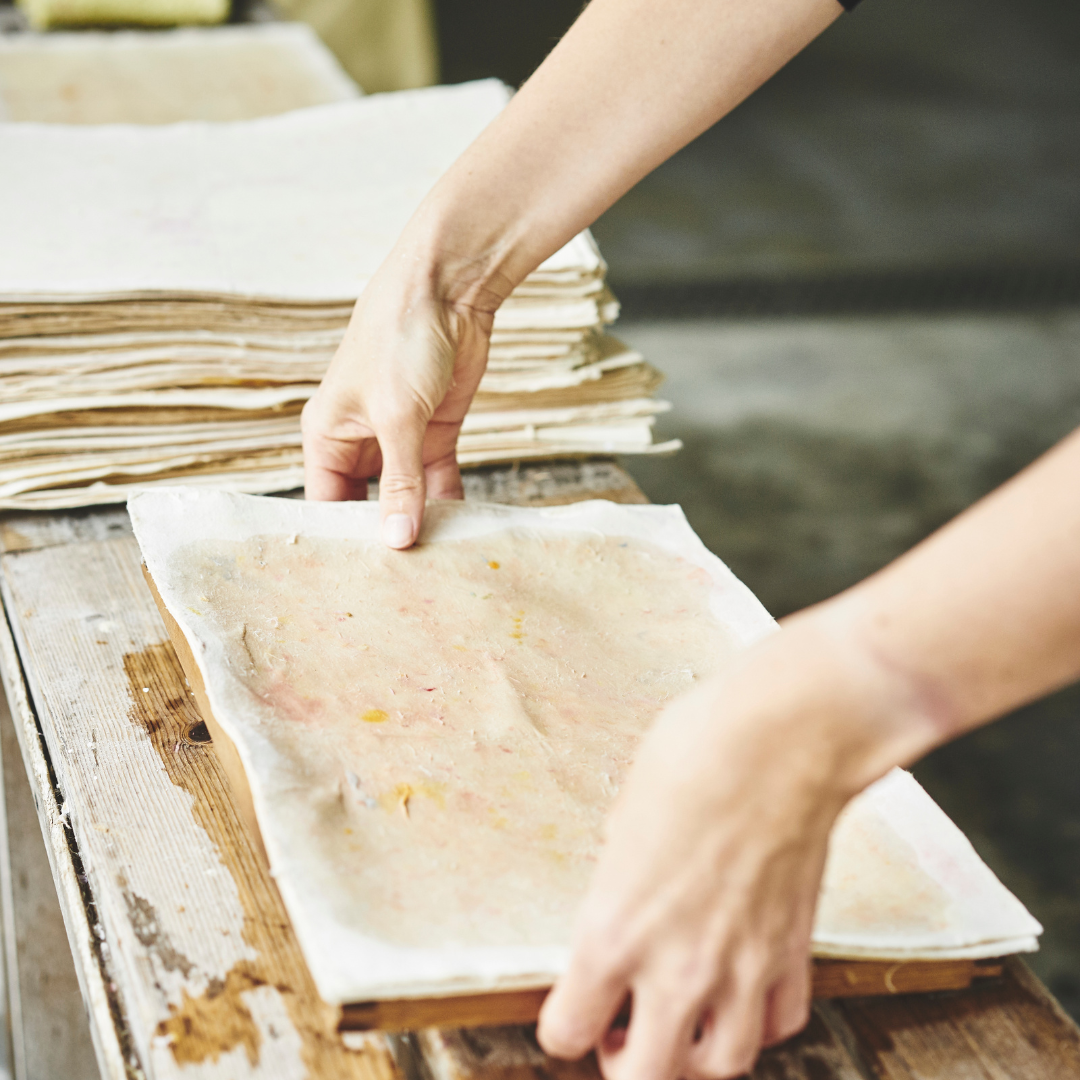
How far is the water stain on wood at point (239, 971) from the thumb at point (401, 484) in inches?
11.0

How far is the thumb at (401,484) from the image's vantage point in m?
1.15

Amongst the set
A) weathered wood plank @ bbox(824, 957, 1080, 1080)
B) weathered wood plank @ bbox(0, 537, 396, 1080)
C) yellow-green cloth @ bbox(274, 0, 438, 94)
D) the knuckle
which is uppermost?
the knuckle

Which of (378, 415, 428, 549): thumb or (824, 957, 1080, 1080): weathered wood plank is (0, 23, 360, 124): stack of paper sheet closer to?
(378, 415, 428, 549): thumb

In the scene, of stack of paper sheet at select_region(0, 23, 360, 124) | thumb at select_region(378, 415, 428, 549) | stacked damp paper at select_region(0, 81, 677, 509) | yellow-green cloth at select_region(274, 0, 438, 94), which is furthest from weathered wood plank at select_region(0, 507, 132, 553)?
yellow-green cloth at select_region(274, 0, 438, 94)

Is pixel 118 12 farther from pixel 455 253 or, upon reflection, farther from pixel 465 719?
pixel 465 719

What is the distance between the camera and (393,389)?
3.97ft

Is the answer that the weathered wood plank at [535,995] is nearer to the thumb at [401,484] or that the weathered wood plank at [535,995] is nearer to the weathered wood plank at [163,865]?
the weathered wood plank at [163,865]

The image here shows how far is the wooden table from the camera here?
0.77 metres

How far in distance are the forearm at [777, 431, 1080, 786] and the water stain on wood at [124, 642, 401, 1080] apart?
1.23 feet

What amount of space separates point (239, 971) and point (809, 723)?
1.55 ft

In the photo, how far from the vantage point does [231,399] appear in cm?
143

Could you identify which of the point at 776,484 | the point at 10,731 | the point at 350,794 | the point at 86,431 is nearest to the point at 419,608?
the point at 350,794

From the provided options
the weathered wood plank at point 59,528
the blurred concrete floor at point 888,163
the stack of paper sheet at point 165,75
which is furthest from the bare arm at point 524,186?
the blurred concrete floor at point 888,163

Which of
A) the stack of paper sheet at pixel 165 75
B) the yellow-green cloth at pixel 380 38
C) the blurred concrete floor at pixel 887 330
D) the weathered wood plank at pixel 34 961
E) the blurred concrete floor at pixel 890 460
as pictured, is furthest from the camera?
the yellow-green cloth at pixel 380 38
